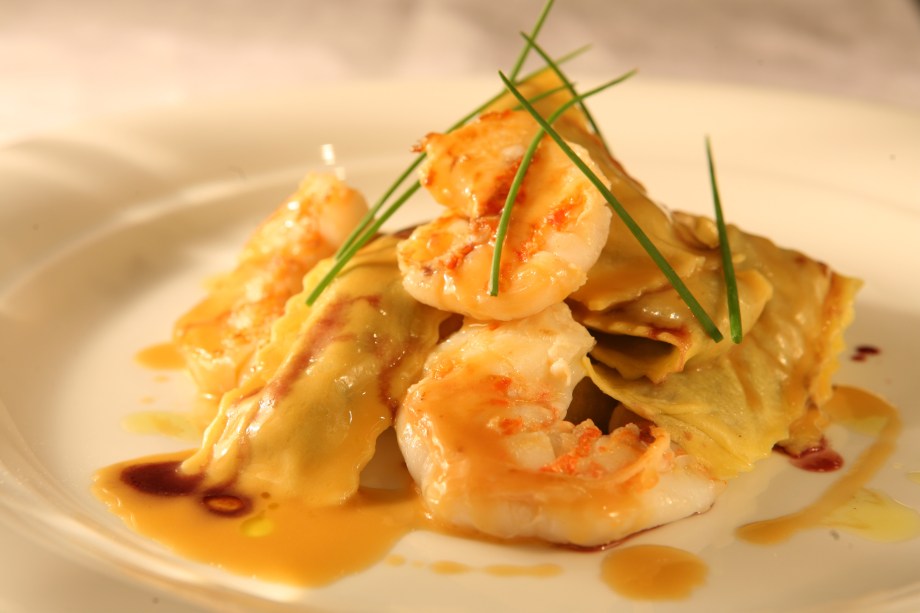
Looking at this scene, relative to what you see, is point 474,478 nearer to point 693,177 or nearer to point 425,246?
point 425,246

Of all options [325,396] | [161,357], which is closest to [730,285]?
[325,396]

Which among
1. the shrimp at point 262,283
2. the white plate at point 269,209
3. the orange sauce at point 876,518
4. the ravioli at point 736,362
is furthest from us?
the shrimp at point 262,283

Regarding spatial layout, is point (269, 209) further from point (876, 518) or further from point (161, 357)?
point (876, 518)

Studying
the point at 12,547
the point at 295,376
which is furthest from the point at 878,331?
the point at 12,547

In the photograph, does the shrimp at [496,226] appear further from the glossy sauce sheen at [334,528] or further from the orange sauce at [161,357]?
the orange sauce at [161,357]

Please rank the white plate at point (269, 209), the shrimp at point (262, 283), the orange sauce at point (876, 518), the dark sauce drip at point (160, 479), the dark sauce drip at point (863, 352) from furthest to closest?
the dark sauce drip at point (863, 352)
the shrimp at point (262, 283)
the dark sauce drip at point (160, 479)
the orange sauce at point (876, 518)
the white plate at point (269, 209)


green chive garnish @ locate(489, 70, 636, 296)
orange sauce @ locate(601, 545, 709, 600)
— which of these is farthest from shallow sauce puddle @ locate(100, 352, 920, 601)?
A: green chive garnish @ locate(489, 70, 636, 296)

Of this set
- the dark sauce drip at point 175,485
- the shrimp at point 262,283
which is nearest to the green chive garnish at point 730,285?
the shrimp at point 262,283
